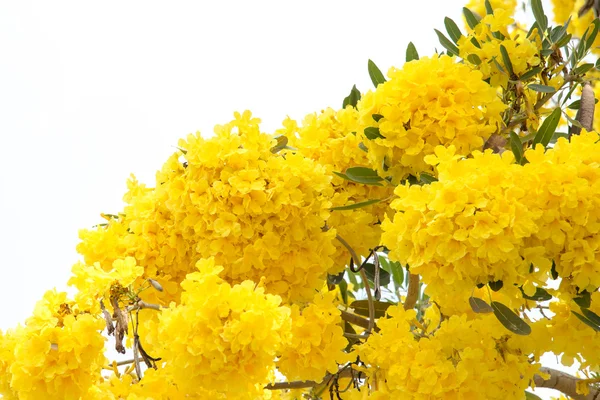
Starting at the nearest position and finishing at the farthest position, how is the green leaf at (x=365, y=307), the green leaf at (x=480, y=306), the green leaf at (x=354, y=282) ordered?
the green leaf at (x=480, y=306), the green leaf at (x=365, y=307), the green leaf at (x=354, y=282)

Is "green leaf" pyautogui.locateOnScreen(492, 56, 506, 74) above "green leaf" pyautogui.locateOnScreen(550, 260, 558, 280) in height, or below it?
above

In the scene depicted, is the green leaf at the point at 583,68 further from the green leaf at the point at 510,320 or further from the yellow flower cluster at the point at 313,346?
the yellow flower cluster at the point at 313,346

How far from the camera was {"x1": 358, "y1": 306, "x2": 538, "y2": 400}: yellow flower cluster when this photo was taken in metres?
1.78

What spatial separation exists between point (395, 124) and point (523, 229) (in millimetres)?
490

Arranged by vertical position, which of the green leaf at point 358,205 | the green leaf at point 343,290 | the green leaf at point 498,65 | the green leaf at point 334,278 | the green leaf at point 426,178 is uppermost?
the green leaf at point 498,65

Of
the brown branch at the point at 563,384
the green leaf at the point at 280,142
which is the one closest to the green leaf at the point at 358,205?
the green leaf at the point at 280,142

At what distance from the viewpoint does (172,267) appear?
2059 mm

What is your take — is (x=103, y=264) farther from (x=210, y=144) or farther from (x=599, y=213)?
(x=599, y=213)

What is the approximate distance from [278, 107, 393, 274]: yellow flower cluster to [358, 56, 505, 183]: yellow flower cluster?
0.54ft

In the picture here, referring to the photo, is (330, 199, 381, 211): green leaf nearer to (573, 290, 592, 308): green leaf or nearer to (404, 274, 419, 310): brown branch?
(404, 274, 419, 310): brown branch

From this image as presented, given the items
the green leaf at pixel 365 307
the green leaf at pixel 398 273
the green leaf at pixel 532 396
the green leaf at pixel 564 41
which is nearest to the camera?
the green leaf at pixel 564 41

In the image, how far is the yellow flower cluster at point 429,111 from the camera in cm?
190

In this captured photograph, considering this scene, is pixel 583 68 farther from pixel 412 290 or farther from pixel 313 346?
pixel 313 346

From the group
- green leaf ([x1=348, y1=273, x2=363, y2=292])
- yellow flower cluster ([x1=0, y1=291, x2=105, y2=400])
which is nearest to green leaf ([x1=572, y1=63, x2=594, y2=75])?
green leaf ([x1=348, y1=273, x2=363, y2=292])
